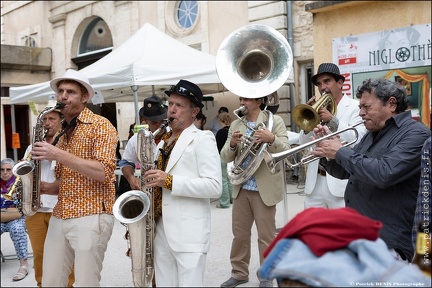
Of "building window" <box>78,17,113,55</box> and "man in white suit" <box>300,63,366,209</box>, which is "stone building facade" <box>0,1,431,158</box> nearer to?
"building window" <box>78,17,113,55</box>

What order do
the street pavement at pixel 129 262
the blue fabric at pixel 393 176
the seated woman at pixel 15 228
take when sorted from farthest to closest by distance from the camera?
the seated woman at pixel 15 228 → the street pavement at pixel 129 262 → the blue fabric at pixel 393 176

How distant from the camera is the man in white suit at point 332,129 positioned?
363 cm

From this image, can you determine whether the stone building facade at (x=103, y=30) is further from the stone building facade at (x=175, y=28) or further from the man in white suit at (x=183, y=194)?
the man in white suit at (x=183, y=194)

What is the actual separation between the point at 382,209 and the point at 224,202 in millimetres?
5394

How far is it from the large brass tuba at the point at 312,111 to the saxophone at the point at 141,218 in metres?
1.28

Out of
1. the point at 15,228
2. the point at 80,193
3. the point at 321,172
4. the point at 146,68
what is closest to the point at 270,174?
the point at 321,172

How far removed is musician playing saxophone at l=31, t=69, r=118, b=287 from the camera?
9.60 feet

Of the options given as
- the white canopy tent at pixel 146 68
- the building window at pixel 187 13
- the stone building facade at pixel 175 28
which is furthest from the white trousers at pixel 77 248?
the building window at pixel 187 13

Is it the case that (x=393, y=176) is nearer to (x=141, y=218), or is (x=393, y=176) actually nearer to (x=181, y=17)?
(x=141, y=218)

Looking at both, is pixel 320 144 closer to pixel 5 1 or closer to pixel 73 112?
pixel 73 112

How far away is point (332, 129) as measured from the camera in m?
3.56

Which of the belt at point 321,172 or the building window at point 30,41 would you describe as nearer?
the belt at point 321,172

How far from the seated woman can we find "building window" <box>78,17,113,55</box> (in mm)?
9436

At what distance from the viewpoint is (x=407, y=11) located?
8.20 m
